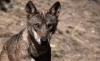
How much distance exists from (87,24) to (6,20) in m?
2.93

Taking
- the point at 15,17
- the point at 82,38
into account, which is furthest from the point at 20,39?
the point at 15,17

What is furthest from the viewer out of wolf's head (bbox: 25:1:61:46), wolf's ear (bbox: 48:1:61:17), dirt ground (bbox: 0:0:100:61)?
dirt ground (bbox: 0:0:100:61)

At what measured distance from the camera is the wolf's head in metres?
6.12

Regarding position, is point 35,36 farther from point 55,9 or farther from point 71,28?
point 71,28

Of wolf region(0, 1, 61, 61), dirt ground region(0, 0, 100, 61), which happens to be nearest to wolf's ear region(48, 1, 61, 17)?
wolf region(0, 1, 61, 61)

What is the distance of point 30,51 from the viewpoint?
6516mm

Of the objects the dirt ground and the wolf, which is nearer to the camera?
the wolf

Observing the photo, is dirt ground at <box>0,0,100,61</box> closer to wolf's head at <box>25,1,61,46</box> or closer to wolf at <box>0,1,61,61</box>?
wolf at <box>0,1,61,61</box>

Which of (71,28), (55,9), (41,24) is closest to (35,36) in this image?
(41,24)

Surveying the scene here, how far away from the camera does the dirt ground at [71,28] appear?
30.8 feet

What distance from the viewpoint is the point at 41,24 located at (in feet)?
20.5

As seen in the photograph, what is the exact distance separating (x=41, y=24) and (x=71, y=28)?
16.0 ft

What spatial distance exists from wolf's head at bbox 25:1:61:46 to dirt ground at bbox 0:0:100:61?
276 centimetres

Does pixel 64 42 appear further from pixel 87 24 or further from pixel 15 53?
pixel 15 53
